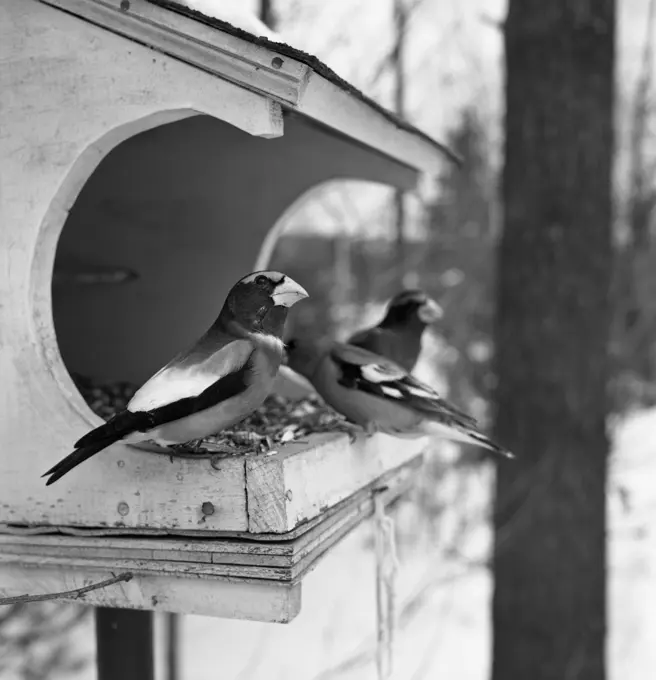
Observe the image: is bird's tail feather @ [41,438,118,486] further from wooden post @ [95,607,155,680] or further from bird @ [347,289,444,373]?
bird @ [347,289,444,373]

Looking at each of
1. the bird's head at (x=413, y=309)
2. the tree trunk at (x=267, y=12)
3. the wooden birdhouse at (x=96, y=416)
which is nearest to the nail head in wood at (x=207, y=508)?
the wooden birdhouse at (x=96, y=416)

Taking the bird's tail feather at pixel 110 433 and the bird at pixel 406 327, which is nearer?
the bird's tail feather at pixel 110 433

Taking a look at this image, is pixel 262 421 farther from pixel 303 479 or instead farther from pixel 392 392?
pixel 303 479

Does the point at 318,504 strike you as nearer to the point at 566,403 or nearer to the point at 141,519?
the point at 141,519

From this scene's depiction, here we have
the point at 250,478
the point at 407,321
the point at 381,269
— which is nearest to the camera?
the point at 250,478

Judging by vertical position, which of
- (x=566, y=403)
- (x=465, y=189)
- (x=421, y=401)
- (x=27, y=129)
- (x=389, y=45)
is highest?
(x=389, y=45)

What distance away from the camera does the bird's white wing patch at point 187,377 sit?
1389 millimetres

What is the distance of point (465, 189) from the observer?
822 centimetres

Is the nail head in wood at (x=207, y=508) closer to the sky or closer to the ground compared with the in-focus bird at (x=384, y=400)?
closer to the ground

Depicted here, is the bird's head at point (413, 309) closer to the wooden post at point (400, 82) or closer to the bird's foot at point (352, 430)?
the bird's foot at point (352, 430)

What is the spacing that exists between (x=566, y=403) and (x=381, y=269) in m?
3.62

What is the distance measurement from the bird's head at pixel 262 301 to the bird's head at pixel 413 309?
3.08 ft

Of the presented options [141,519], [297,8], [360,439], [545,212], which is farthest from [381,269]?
[141,519]

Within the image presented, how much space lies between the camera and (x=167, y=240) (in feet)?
A: 8.81
